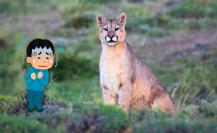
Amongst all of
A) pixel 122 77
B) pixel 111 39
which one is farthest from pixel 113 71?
pixel 111 39

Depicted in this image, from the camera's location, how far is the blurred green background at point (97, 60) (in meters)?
9.24

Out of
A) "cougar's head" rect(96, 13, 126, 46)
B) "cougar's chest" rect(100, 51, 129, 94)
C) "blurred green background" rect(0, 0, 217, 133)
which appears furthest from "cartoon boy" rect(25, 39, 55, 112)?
"cougar's chest" rect(100, 51, 129, 94)

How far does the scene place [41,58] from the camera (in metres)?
9.43

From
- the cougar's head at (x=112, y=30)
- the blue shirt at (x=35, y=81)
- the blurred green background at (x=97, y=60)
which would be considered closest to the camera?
the blurred green background at (x=97, y=60)

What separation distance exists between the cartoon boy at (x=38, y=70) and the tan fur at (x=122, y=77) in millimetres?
1274

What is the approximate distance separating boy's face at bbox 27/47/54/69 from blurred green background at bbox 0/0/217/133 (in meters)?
0.56

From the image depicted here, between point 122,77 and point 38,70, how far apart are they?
1602mm

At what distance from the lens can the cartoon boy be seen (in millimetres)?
9359

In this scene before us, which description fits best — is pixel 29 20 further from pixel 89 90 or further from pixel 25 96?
pixel 25 96

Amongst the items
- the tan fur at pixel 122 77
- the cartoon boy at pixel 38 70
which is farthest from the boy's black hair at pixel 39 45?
the tan fur at pixel 122 77

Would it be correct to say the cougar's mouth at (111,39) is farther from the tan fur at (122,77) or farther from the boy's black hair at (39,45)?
the boy's black hair at (39,45)

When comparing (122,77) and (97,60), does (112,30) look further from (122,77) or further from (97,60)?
(97,60)

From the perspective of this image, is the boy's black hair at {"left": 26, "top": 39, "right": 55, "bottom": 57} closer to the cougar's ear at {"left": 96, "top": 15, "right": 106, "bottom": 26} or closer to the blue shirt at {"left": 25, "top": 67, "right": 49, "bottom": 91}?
the blue shirt at {"left": 25, "top": 67, "right": 49, "bottom": 91}

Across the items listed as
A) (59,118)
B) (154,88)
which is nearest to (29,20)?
(154,88)
